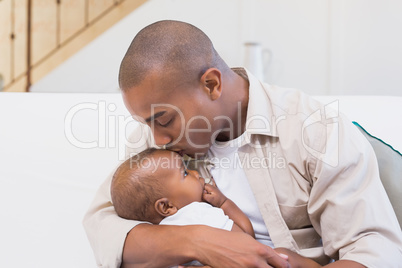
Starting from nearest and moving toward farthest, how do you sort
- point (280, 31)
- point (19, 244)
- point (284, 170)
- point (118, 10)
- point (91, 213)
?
point (284, 170) < point (91, 213) < point (19, 244) < point (280, 31) < point (118, 10)

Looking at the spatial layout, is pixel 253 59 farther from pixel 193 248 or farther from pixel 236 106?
pixel 193 248

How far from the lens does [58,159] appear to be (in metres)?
1.66

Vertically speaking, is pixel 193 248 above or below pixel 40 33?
below

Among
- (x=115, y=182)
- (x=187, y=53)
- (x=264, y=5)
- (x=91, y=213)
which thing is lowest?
(x=91, y=213)

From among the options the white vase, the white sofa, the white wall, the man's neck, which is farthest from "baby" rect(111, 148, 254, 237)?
the white wall

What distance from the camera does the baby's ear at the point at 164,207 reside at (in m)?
1.17

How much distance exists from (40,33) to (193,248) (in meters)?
4.23

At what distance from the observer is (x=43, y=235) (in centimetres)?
155

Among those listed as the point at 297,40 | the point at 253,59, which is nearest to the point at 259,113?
the point at 253,59

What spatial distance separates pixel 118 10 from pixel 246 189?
12.0ft

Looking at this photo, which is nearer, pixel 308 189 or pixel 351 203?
pixel 351 203

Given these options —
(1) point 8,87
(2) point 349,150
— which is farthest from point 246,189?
(1) point 8,87

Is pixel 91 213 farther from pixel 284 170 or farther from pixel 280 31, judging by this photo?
pixel 280 31

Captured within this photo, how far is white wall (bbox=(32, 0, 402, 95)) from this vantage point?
372 centimetres
